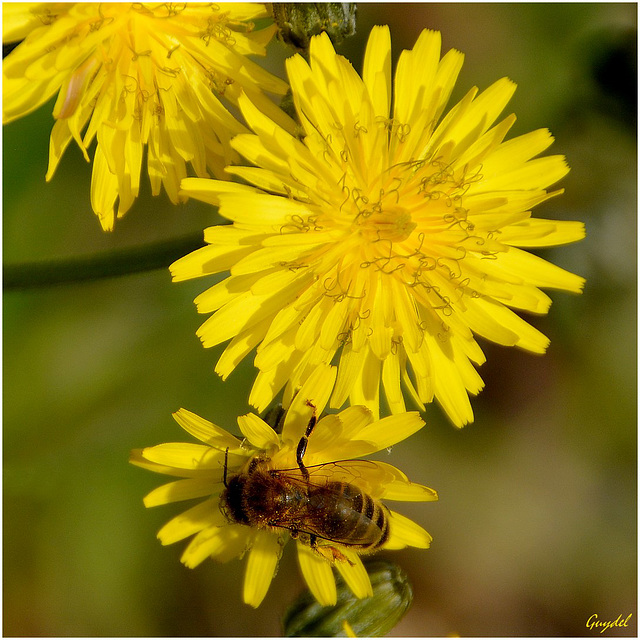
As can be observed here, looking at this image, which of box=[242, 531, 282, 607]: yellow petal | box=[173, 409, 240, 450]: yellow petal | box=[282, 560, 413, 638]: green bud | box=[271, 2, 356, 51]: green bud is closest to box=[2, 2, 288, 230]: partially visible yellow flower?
box=[271, 2, 356, 51]: green bud

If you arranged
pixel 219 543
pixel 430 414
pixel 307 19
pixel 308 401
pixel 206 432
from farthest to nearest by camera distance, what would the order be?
pixel 430 414, pixel 219 543, pixel 206 432, pixel 308 401, pixel 307 19

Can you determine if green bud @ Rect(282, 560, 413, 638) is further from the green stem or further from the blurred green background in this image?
the green stem

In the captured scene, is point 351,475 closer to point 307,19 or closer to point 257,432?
point 257,432

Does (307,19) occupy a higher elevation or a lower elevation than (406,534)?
higher

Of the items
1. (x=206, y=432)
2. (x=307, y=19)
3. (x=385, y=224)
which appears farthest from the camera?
(x=206, y=432)

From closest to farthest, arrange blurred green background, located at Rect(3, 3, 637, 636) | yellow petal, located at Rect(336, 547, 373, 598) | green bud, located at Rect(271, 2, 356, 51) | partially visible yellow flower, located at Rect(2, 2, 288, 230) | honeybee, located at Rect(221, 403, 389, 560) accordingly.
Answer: partially visible yellow flower, located at Rect(2, 2, 288, 230)
green bud, located at Rect(271, 2, 356, 51)
honeybee, located at Rect(221, 403, 389, 560)
yellow petal, located at Rect(336, 547, 373, 598)
blurred green background, located at Rect(3, 3, 637, 636)

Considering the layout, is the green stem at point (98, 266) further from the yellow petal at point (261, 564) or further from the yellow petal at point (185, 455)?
the yellow petal at point (261, 564)

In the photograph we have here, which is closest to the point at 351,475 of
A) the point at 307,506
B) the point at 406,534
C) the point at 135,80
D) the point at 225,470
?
the point at 307,506

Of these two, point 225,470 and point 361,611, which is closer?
point 225,470
